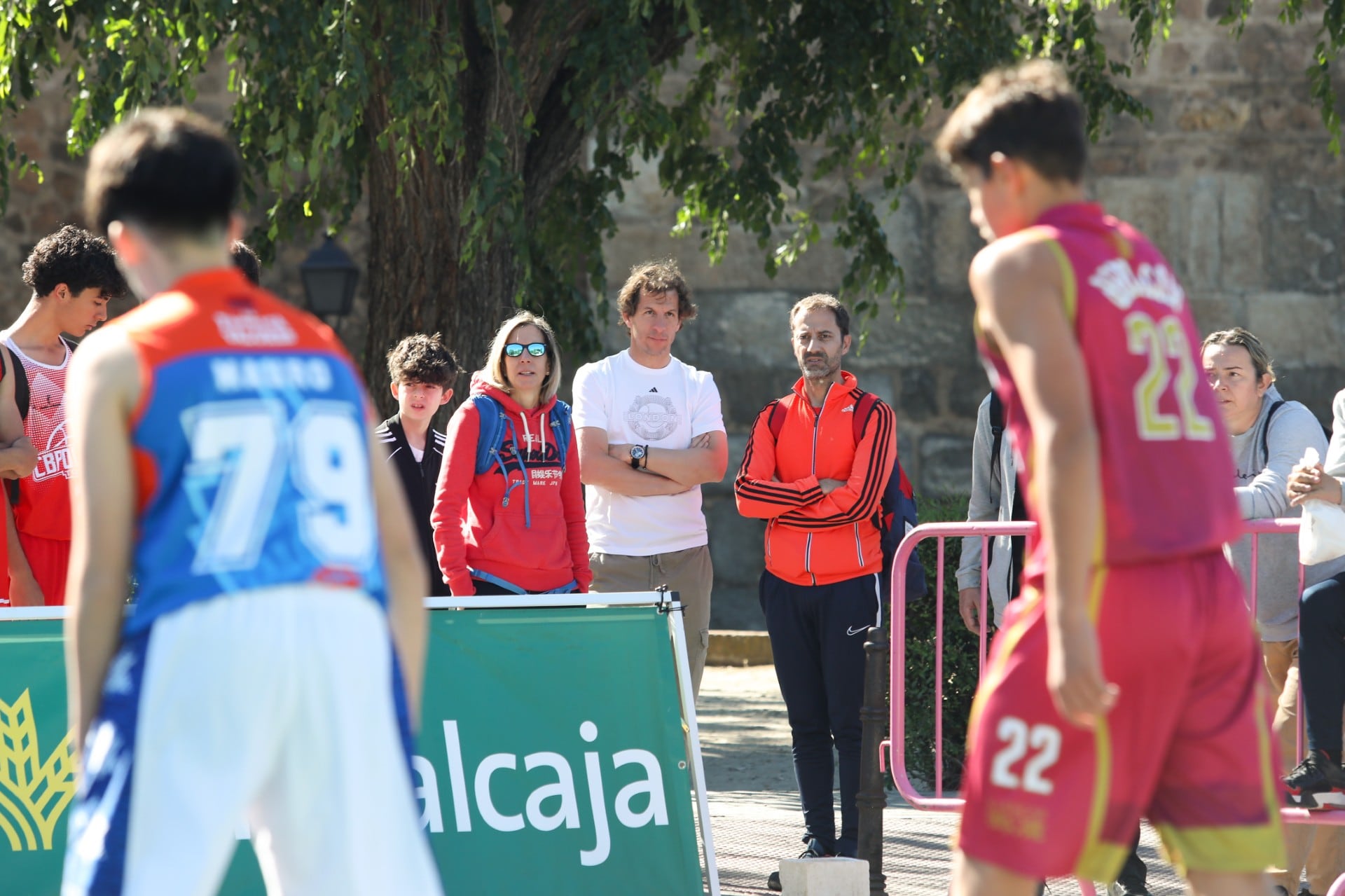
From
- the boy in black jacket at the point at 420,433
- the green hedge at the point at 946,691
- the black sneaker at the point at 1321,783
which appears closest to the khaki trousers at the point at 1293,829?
the black sneaker at the point at 1321,783

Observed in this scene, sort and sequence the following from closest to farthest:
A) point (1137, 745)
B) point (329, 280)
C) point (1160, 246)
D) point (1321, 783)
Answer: point (1137, 745), point (1321, 783), point (329, 280), point (1160, 246)

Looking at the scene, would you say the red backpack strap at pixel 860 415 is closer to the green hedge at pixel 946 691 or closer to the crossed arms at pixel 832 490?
the crossed arms at pixel 832 490

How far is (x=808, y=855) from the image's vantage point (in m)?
5.85

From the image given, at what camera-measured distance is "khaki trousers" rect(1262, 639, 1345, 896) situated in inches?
202

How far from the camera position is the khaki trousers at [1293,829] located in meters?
5.13

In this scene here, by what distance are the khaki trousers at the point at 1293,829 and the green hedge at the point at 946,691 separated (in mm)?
2267

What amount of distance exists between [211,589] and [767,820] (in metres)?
4.86

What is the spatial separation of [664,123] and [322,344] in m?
5.50

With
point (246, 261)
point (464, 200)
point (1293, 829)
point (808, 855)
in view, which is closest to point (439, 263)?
point (464, 200)

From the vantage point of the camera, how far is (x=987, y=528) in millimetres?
5215

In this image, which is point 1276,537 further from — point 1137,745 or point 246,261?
point 246,261

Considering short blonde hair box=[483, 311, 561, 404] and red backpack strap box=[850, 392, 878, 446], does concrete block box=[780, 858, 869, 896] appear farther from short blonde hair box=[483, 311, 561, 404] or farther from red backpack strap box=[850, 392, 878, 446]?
short blonde hair box=[483, 311, 561, 404]

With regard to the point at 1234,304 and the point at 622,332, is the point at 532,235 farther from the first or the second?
the point at 1234,304

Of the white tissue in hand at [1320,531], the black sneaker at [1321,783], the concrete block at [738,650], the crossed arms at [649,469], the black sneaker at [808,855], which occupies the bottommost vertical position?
the concrete block at [738,650]
